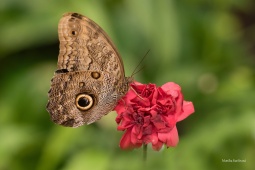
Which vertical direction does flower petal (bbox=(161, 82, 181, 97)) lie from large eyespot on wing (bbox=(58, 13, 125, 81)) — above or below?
below

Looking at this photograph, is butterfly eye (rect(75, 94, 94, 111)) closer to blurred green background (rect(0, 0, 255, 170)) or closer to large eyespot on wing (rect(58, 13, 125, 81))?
large eyespot on wing (rect(58, 13, 125, 81))

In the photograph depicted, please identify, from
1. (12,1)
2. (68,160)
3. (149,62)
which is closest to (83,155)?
(68,160)

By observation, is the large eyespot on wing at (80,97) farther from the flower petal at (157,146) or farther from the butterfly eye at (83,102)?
the flower petal at (157,146)

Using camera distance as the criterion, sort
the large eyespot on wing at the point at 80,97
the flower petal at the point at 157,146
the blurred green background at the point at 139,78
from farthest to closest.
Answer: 1. the blurred green background at the point at 139,78
2. the large eyespot on wing at the point at 80,97
3. the flower petal at the point at 157,146

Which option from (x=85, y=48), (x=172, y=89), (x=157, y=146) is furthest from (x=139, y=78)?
(x=157, y=146)

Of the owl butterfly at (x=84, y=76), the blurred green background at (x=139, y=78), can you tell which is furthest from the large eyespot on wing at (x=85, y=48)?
the blurred green background at (x=139, y=78)

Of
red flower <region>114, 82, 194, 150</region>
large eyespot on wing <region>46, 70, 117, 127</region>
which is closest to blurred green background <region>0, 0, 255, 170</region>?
large eyespot on wing <region>46, 70, 117, 127</region>

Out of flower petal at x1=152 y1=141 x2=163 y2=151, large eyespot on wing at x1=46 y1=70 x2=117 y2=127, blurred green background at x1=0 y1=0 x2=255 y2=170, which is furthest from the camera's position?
blurred green background at x1=0 y1=0 x2=255 y2=170

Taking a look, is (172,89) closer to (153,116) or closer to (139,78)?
(153,116)
